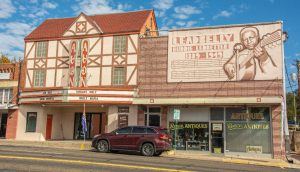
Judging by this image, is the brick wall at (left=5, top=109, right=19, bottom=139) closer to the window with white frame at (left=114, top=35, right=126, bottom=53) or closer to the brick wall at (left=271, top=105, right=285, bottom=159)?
the window with white frame at (left=114, top=35, right=126, bottom=53)

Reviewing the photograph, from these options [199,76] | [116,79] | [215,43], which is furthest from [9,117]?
[215,43]

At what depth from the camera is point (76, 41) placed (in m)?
22.4

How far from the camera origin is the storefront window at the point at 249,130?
59.5 ft

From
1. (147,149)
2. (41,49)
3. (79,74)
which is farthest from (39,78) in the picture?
(147,149)

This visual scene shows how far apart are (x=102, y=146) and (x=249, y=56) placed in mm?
11584

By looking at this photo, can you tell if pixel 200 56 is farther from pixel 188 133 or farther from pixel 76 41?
pixel 76 41

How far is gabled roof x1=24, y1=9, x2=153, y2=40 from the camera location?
73.5 feet

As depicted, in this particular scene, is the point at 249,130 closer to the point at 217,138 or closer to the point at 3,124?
the point at 217,138

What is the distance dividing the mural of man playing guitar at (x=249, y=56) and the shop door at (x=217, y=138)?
11.5 feet

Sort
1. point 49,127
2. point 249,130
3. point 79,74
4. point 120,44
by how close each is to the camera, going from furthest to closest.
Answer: point 49,127
point 79,74
point 120,44
point 249,130

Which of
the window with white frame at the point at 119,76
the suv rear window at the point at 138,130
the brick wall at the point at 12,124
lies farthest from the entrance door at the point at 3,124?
the suv rear window at the point at 138,130

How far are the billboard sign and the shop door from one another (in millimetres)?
3335

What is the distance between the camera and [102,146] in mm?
16219

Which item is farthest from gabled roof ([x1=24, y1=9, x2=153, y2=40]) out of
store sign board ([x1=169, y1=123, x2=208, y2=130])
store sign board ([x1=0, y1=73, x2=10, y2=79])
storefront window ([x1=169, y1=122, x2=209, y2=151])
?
storefront window ([x1=169, y1=122, x2=209, y2=151])
